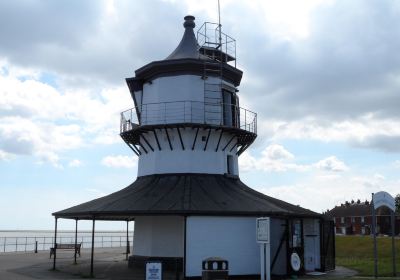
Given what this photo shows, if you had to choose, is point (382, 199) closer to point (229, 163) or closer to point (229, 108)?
point (229, 163)

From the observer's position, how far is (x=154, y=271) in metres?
15.4

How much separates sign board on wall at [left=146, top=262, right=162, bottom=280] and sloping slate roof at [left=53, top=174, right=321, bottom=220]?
4.45 m

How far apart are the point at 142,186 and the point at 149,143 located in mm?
2684

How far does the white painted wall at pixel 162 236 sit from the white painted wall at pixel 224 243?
2421mm

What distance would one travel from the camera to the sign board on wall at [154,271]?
15.3m

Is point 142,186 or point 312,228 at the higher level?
point 142,186

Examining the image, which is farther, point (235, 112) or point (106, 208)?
point (235, 112)

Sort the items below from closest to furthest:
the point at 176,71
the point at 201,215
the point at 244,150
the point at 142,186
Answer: the point at 201,215 → the point at 142,186 → the point at 176,71 → the point at 244,150

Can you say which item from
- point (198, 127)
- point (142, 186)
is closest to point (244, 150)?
point (198, 127)

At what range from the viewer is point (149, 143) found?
2581 centimetres

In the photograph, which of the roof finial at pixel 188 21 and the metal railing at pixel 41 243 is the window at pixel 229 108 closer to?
the roof finial at pixel 188 21

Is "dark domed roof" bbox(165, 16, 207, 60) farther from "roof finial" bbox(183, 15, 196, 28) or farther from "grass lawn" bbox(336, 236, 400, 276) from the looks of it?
"grass lawn" bbox(336, 236, 400, 276)

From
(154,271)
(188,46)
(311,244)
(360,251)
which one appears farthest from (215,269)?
(360,251)

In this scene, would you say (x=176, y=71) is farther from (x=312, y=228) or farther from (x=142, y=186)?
(x=312, y=228)
